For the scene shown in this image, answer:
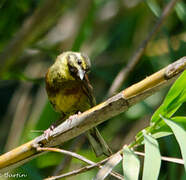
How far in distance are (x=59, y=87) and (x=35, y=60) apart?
133cm

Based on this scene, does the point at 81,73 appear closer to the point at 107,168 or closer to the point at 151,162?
the point at 107,168

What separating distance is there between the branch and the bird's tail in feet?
1.86

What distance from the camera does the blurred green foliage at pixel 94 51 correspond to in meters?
3.37

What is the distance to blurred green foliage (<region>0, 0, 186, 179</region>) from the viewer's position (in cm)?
337

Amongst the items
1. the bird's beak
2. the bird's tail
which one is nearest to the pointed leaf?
the bird's tail

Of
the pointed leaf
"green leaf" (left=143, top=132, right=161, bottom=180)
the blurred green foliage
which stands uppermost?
the blurred green foliage

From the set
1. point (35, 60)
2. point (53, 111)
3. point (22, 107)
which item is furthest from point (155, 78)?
point (35, 60)

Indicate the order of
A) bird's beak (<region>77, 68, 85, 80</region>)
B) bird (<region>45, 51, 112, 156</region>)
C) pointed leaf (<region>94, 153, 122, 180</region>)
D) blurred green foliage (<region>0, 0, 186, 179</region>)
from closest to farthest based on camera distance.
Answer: pointed leaf (<region>94, 153, 122, 180</region>) < bird's beak (<region>77, 68, 85, 80</region>) < bird (<region>45, 51, 112, 156</region>) < blurred green foliage (<region>0, 0, 186, 179</region>)

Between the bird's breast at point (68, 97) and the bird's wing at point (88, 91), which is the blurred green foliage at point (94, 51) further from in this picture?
the bird's wing at point (88, 91)

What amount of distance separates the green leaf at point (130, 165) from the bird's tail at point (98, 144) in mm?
650

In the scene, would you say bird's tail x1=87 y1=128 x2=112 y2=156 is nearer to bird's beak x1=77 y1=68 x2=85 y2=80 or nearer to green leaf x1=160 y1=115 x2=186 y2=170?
bird's beak x1=77 y1=68 x2=85 y2=80

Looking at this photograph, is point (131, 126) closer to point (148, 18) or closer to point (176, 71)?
point (148, 18)

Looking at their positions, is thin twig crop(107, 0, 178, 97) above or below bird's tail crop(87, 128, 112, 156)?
above

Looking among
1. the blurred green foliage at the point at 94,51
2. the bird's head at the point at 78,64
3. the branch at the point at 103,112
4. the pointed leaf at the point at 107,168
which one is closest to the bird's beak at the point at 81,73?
the bird's head at the point at 78,64
